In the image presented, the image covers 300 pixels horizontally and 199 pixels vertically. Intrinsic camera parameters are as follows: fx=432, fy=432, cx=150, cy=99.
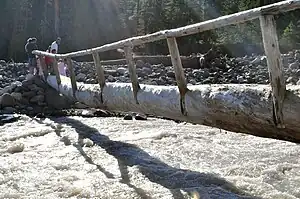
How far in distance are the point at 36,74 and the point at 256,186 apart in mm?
10043

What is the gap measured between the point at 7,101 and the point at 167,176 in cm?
743

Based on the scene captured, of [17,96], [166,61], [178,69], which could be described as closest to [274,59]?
[178,69]

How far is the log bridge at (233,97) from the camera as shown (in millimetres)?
3057

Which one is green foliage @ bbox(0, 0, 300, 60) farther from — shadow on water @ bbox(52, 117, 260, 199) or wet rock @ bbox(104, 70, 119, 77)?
shadow on water @ bbox(52, 117, 260, 199)

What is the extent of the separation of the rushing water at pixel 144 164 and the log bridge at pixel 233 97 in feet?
2.37

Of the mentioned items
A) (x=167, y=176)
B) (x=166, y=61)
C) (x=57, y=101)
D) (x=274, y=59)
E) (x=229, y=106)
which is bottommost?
(x=166, y=61)

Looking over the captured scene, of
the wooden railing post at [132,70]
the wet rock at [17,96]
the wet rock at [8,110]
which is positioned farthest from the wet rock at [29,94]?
the wooden railing post at [132,70]

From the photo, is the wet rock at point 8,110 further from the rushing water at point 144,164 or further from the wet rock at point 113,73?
the wet rock at point 113,73

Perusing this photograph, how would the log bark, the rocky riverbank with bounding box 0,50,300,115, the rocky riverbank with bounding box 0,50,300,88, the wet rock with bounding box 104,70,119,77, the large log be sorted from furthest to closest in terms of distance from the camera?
the log bark
the wet rock with bounding box 104,70,119,77
the rocky riverbank with bounding box 0,50,300,88
the rocky riverbank with bounding box 0,50,300,115
the large log

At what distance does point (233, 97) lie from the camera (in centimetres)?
367

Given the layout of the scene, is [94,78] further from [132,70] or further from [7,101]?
[132,70]

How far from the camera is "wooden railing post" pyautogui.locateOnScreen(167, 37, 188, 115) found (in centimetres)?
423

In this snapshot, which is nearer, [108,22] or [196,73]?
[196,73]

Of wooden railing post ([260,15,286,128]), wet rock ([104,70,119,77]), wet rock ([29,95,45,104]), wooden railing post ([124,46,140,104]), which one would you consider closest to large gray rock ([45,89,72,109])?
wet rock ([29,95,45,104])
